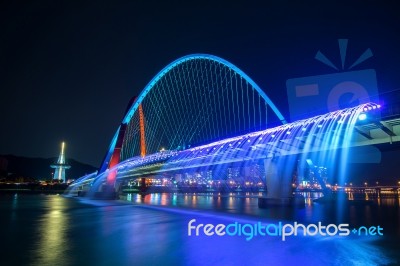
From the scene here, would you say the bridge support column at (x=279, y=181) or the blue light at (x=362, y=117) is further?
the bridge support column at (x=279, y=181)

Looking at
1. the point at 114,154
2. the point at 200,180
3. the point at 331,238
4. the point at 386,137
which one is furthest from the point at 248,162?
the point at 200,180

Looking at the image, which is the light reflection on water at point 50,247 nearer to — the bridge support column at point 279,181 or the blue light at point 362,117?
the blue light at point 362,117

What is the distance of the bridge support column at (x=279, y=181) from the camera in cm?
3866

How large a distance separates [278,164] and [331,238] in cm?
2327

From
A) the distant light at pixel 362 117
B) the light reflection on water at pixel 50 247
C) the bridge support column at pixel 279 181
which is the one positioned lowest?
the light reflection on water at pixel 50 247

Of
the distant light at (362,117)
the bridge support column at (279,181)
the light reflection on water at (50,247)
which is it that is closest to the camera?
the light reflection on water at (50,247)

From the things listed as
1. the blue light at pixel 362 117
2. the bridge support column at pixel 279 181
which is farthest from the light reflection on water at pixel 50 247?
the bridge support column at pixel 279 181

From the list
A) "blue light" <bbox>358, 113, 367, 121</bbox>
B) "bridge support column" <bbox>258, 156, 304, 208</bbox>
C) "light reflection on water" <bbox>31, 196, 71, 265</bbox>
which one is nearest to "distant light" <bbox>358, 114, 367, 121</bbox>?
"blue light" <bbox>358, 113, 367, 121</bbox>

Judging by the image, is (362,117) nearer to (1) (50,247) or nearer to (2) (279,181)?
(2) (279,181)

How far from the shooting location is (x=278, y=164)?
39.2 metres

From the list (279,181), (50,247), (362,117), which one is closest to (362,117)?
(362,117)

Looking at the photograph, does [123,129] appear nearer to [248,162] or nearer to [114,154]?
[114,154]

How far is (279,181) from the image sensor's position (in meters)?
39.3

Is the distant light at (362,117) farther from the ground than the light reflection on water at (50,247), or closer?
farther from the ground
